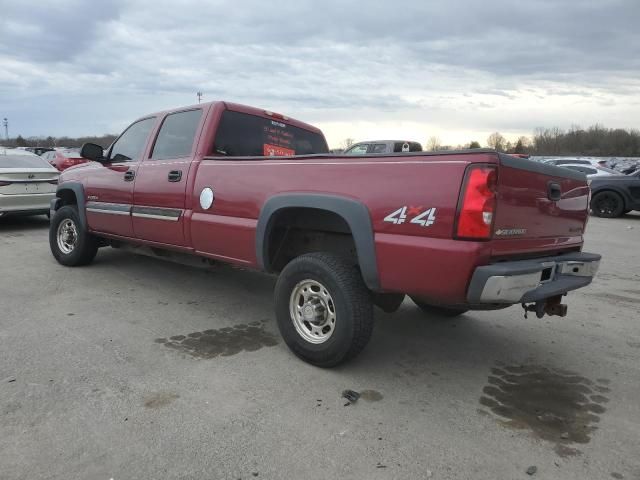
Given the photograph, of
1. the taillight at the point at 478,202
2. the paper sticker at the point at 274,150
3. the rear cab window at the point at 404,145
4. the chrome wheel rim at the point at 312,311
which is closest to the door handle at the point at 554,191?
the taillight at the point at 478,202

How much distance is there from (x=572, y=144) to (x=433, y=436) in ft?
256

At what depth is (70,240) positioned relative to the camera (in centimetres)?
655

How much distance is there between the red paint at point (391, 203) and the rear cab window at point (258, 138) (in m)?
0.10

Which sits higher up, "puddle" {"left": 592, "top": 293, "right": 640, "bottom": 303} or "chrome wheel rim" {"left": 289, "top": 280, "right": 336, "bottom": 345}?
"chrome wheel rim" {"left": 289, "top": 280, "right": 336, "bottom": 345}

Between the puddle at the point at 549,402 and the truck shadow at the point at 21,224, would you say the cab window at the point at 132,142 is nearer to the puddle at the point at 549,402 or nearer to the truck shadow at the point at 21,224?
the puddle at the point at 549,402

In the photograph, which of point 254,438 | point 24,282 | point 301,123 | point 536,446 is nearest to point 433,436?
point 536,446

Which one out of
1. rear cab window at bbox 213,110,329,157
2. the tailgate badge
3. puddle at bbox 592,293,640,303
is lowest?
puddle at bbox 592,293,640,303

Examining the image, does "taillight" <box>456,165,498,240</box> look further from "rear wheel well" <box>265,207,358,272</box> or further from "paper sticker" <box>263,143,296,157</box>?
"paper sticker" <box>263,143,296,157</box>

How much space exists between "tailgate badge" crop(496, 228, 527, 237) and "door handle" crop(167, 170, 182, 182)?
2.93 meters

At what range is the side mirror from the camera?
18.6 feet

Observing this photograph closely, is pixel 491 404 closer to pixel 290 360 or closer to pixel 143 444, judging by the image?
pixel 290 360

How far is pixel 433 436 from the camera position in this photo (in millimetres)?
2730

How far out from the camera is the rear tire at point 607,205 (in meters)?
14.3

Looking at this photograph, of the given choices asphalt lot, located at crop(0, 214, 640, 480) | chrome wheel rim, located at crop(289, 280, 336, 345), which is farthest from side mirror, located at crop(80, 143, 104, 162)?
chrome wheel rim, located at crop(289, 280, 336, 345)
